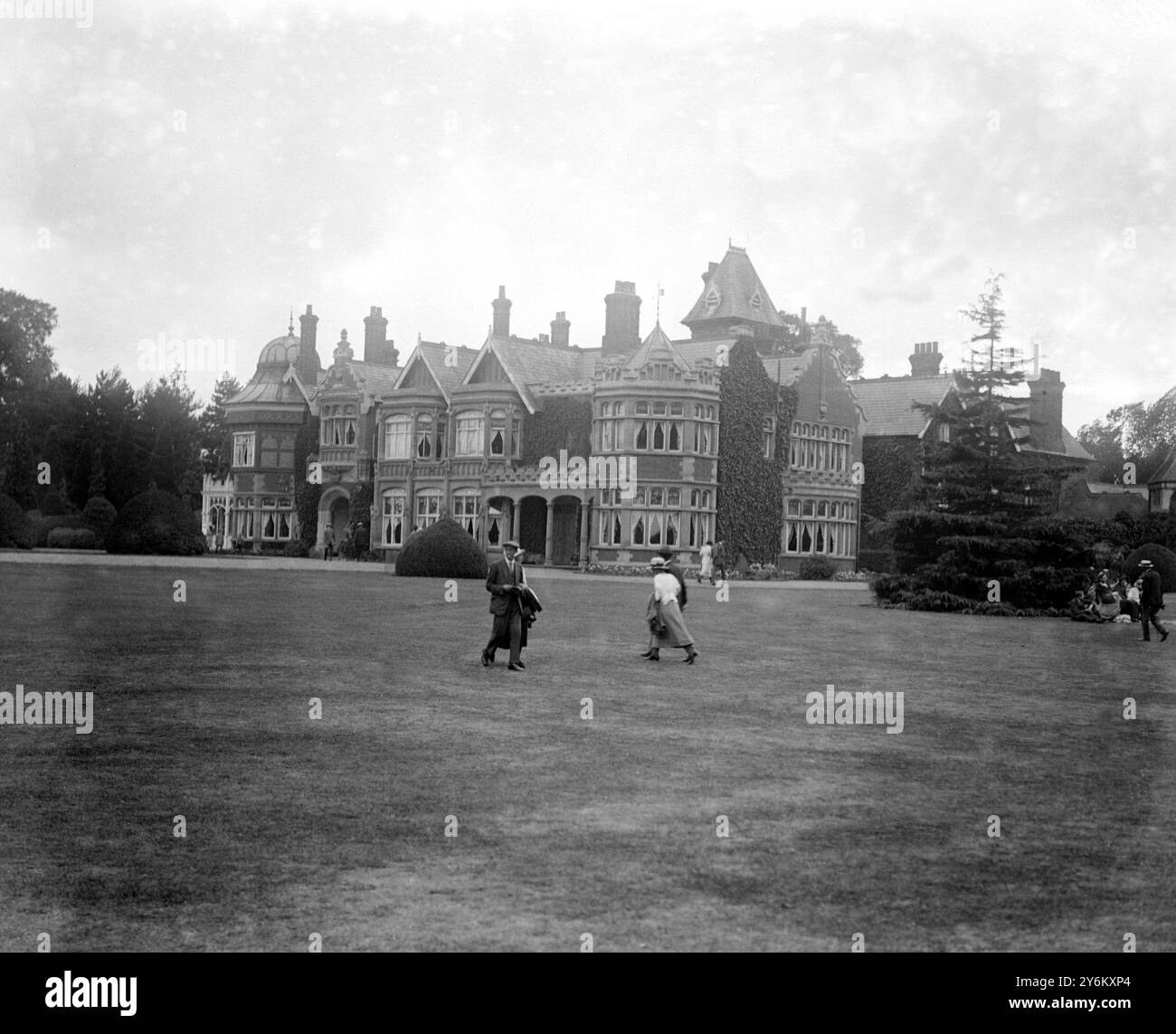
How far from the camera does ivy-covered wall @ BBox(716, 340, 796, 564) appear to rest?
54.8 meters

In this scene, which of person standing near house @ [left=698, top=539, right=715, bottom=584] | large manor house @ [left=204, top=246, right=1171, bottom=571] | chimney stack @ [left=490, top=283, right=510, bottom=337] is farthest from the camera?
chimney stack @ [left=490, top=283, right=510, bottom=337]

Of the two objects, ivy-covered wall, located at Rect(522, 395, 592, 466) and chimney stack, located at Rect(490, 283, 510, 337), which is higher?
chimney stack, located at Rect(490, 283, 510, 337)

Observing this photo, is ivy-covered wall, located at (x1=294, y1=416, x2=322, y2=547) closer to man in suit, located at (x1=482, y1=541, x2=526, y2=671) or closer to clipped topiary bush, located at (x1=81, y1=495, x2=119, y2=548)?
clipped topiary bush, located at (x1=81, y1=495, x2=119, y2=548)

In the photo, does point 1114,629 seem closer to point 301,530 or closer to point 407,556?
point 407,556

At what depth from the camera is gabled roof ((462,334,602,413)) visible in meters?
58.4

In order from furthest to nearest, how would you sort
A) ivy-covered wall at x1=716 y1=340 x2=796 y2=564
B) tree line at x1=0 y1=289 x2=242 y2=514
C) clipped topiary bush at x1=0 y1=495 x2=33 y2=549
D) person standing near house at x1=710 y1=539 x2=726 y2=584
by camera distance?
ivy-covered wall at x1=716 y1=340 x2=796 y2=564
person standing near house at x1=710 y1=539 x2=726 y2=584
clipped topiary bush at x1=0 y1=495 x2=33 y2=549
tree line at x1=0 y1=289 x2=242 y2=514

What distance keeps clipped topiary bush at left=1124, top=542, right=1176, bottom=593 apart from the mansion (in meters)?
15.7

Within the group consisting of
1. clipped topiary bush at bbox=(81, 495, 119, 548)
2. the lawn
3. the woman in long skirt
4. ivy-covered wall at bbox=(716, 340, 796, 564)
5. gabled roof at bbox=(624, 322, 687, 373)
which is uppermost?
gabled roof at bbox=(624, 322, 687, 373)

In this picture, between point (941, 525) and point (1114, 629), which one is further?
point (941, 525)

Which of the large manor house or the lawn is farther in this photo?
the large manor house

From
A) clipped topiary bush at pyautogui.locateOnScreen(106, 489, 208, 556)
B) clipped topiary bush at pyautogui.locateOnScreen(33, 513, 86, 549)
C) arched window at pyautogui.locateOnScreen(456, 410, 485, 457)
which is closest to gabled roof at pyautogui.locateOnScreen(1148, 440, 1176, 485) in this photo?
arched window at pyautogui.locateOnScreen(456, 410, 485, 457)
